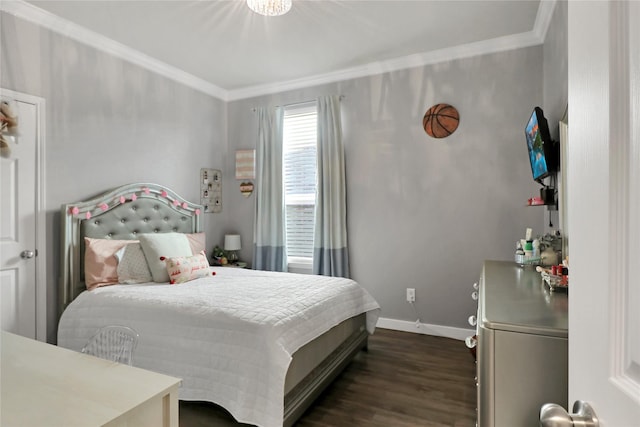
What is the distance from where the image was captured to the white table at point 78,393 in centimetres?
85

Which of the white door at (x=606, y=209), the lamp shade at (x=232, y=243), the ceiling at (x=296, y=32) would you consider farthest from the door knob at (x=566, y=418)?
the lamp shade at (x=232, y=243)

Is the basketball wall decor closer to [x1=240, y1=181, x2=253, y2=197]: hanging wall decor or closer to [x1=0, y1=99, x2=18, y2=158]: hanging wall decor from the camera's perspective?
[x1=240, y1=181, x2=253, y2=197]: hanging wall decor

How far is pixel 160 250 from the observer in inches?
122

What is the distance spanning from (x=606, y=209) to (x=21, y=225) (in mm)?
3440

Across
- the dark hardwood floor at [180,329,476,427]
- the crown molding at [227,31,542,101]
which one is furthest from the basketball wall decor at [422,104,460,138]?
the dark hardwood floor at [180,329,476,427]

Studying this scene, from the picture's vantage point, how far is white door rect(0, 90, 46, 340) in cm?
258

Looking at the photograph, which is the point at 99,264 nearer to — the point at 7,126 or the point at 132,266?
the point at 132,266

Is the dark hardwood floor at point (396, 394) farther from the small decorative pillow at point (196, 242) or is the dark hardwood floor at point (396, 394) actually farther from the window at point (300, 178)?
the small decorative pillow at point (196, 242)

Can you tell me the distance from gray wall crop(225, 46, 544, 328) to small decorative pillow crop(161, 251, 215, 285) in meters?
1.63

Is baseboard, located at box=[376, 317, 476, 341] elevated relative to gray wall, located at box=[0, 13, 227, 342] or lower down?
lower down

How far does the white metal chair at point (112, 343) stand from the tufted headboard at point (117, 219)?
1575 mm

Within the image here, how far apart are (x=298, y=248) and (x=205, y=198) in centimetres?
132

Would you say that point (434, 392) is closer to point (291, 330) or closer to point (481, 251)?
point (291, 330)

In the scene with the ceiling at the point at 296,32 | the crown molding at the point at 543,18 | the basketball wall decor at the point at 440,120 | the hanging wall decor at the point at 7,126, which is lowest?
the hanging wall decor at the point at 7,126
